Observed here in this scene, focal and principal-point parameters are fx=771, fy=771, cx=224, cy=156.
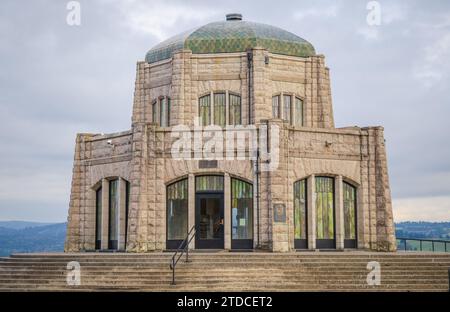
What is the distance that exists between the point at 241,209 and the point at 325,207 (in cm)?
386

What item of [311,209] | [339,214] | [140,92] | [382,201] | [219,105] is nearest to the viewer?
[311,209]

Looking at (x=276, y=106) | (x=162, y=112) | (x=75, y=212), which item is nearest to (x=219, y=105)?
(x=276, y=106)

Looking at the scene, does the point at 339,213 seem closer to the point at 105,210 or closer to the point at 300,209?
the point at 300,209

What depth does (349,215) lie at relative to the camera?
33.0 metres

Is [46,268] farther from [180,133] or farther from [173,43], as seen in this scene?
[173,43]

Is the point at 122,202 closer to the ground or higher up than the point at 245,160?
closer to the ground

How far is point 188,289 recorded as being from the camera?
78.7ft

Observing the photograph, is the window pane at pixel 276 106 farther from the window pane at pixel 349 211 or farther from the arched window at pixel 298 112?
the window pane at pixel 349 211

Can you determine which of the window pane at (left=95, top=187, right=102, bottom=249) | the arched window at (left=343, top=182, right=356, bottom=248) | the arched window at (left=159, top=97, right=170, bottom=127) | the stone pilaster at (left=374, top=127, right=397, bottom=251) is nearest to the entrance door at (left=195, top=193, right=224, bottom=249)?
the window pane at (left=95, top=187, right=102, bottom=249)

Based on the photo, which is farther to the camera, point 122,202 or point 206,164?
point 122,202

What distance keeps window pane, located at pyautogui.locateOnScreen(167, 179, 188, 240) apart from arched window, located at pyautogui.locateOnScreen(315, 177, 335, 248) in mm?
5564

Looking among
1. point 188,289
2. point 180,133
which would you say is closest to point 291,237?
point 180,133

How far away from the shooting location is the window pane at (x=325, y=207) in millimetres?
32250

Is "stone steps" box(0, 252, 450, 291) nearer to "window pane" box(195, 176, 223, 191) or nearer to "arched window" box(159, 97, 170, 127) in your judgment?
"window pane" box(195, 176, 223, 191)
